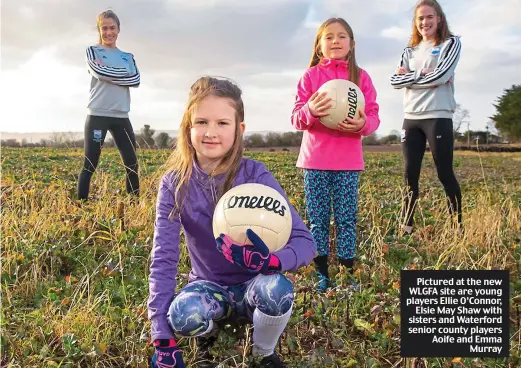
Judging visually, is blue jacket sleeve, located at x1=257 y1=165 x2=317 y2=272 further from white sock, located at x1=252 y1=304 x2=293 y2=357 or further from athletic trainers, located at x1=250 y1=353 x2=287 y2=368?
athletic trainers, located at x1=250 y1=353 x2=287 y2=368

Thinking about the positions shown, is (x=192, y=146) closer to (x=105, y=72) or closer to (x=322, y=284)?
(x=322, y=284)

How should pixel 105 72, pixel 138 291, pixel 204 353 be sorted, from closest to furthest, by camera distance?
1. pixel 204 353
2. pixel 138 291
3. pixel 105 72

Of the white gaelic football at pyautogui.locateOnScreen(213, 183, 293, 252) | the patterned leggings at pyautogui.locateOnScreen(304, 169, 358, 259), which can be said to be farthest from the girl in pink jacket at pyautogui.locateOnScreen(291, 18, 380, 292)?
the white gaelic football at pyautogui.locateOnScreen(213, 183, 293, 252)

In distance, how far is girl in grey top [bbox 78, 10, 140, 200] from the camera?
619cm

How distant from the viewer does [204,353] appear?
2.82 metres

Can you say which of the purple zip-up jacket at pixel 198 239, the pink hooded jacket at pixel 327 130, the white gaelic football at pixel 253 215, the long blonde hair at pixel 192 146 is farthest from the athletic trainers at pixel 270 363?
the pink hooded jacket at pixel 327 130

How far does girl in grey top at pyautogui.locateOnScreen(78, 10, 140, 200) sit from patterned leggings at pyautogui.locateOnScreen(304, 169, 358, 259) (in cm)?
298

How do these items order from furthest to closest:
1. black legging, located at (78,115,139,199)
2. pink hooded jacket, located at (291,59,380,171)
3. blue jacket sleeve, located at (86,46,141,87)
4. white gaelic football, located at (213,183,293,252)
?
black legging, located at (78,115,139,199) < blue jacket sleeve, located at (86,46,141,87) < pink hooded jacket, located at (291,59,380,171) < white gaelic football, located at (213,183,293,252)

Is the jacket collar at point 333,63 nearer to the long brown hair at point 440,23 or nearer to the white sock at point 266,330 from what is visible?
the long brown hair at point 440,23

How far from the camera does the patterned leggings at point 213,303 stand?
2578mm

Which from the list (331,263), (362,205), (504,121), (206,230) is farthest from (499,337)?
(504,121)

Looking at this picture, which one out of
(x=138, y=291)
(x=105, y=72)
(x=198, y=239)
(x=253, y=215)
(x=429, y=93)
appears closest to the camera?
A: (x=253, y=215)

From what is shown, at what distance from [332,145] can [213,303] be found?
5.40ft

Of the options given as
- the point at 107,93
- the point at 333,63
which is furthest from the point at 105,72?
the point at 333,63
